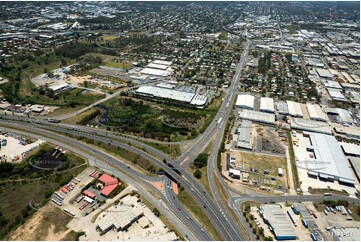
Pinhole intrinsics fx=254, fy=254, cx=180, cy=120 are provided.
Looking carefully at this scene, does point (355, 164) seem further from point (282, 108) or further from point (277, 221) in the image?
point (277, 221)

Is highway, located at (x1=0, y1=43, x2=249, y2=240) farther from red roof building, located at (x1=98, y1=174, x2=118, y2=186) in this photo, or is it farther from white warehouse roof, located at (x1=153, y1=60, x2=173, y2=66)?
white warehouse roof, located at (x1=153, y1=60, x2=173, y2=66)

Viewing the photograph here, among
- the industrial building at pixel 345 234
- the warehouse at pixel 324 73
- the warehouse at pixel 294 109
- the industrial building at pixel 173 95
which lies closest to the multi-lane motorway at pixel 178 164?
the industrial building at pixel 345 234

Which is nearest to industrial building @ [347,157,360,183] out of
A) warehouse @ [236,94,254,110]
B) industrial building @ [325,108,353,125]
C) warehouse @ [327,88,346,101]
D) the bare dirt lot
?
industrial building @ [325,108,353,125]

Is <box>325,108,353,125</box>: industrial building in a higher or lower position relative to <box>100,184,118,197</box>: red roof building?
higher

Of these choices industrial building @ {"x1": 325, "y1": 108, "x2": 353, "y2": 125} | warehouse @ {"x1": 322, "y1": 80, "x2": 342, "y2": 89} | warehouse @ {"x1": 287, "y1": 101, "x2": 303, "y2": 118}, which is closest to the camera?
industrial building @ {"x1": 325, "y1": 108, "x2": 353, "y2": 125}

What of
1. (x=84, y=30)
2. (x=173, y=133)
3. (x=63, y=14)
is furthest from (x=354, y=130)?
(x=63, y=14)

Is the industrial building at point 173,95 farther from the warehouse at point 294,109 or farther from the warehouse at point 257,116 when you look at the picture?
the warehouse at point 294,109
